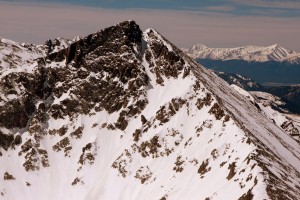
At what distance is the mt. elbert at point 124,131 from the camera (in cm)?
14050

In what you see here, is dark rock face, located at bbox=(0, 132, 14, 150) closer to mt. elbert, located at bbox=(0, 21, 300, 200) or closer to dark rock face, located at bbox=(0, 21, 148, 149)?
dark rock face, located at bbox=(0, 21, 148, 149)

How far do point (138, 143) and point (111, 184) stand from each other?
66.8 ft

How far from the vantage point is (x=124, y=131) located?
182 meters

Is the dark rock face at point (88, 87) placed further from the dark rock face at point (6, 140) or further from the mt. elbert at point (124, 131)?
the mt. elbert at point (124, 131)

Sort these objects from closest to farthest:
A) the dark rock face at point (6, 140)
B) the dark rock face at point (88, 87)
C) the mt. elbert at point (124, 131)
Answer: the mt. elbert at point (124, 131)
the dark rock face at point (6, 140)
the dark rock face at point (88, 87)

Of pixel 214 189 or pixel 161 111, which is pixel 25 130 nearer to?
pixel 161 111

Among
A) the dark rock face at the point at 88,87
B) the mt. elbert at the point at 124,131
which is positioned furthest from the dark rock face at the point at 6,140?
the mt. elbert at the point at 124,131

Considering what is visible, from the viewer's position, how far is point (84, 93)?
635 ft

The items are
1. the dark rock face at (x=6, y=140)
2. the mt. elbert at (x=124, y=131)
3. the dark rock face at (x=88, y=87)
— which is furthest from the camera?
the dark rock face at (x=88, y=87)

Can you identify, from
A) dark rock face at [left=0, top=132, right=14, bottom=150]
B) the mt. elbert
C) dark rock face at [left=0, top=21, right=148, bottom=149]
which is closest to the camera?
the mt. elbert

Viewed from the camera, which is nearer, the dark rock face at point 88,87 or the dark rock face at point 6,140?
the dark rock face at point 6,140

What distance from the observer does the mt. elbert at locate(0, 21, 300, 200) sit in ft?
461

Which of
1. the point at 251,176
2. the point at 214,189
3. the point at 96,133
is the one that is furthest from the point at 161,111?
the point at 251,176

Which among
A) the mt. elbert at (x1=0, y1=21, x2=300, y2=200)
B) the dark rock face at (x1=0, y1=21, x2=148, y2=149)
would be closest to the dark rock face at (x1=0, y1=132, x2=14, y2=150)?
the dark rock face at (x1=0, y1=21, x2=148, y2=149)
